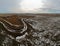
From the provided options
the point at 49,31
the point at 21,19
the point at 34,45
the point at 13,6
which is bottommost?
the point at 34,45

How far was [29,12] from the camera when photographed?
381 centimetres

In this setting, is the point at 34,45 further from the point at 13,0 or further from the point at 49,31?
the point at 13,0

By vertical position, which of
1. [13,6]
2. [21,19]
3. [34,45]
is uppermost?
[13,6]

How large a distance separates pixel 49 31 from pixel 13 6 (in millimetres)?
868

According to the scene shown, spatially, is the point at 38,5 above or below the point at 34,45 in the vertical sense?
above

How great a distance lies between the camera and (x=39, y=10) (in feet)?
12.5

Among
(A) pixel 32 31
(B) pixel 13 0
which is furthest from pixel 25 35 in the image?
(B) pixel 13 0

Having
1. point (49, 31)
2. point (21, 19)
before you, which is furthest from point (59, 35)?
point (21, 19)

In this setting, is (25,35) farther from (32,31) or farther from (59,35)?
(59,35)

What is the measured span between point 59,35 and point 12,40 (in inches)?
35.8

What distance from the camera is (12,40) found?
12.1ft

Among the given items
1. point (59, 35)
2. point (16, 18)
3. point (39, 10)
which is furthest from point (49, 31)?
point (16, 18)

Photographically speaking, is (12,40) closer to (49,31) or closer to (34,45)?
(34,45)

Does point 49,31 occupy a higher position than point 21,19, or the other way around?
point 21,19
